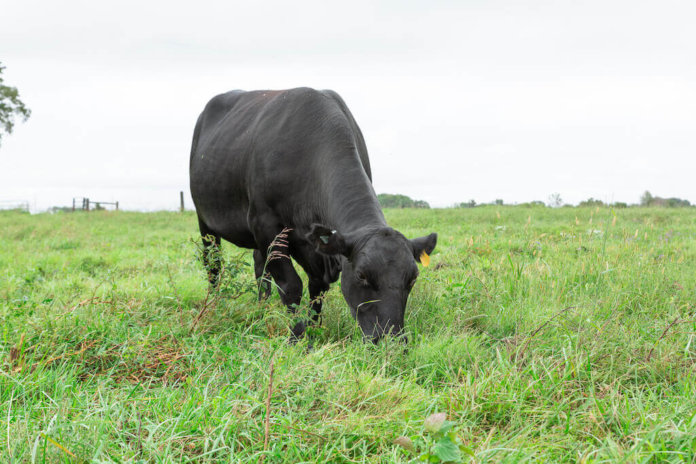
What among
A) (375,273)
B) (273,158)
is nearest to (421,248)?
(375,273)

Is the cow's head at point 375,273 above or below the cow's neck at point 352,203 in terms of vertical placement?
below

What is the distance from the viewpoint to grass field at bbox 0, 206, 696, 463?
1.97 m

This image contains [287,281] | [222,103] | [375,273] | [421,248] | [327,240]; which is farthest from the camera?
[222,103]

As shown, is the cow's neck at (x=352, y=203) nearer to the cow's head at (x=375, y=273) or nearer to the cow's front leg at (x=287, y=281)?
the cow's head at (x=375, y=273)

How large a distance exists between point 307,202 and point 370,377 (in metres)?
2.15

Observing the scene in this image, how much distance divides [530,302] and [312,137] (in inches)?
94.2

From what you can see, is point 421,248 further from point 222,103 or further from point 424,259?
point 222,103

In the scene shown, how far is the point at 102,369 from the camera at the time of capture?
2922mm

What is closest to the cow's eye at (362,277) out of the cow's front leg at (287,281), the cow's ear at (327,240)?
the cow's ear at (327,240)

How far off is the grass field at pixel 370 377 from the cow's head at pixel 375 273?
0.22m

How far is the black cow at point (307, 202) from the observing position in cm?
347

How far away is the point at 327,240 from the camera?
3619 mm

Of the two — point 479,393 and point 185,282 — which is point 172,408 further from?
point 185,282

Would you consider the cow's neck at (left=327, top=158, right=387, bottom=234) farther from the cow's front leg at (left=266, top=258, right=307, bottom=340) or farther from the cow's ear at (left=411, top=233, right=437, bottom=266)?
the cow's front leg at (left=266, top=258, right=307, bottom=340)
